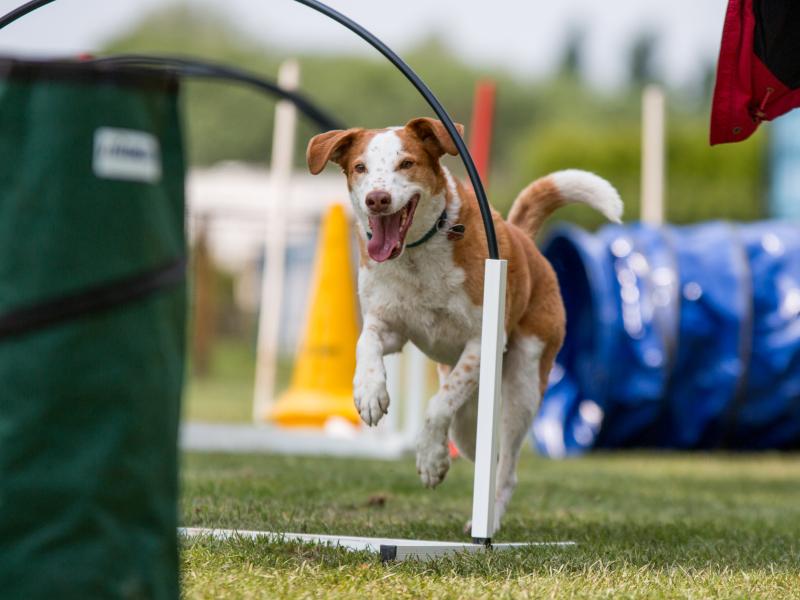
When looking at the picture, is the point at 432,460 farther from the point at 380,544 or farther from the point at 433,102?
the point at 433,102

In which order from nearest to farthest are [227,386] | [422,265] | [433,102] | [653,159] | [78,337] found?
1. [78,337]
2. [433,102]
3. [422,265]
4. [653,159]
5. [227,386]

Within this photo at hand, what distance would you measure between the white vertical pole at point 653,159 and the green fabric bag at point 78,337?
9.28 metres

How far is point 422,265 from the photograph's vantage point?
12.0 feet

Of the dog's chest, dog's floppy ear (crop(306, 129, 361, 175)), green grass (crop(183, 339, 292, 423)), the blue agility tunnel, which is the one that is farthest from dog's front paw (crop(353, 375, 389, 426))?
the blue agility tunnel

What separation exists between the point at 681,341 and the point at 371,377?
5374 mm

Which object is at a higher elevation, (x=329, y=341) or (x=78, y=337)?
(x=78, y=337)

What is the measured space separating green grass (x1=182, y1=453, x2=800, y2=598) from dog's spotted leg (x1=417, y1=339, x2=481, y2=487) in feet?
1.14

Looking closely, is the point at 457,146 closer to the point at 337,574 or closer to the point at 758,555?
the point at 337,574

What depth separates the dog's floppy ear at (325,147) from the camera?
11.9ft

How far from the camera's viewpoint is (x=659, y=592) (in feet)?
9.34

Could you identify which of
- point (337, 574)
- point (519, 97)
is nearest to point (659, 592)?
point (337, 574)

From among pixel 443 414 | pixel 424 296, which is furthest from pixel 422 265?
pixel 443 414

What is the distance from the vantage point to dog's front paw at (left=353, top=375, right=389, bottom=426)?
3.46m

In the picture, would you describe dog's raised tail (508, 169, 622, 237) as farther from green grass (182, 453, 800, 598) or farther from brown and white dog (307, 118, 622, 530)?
green grass (182, 453, 800, 598)
